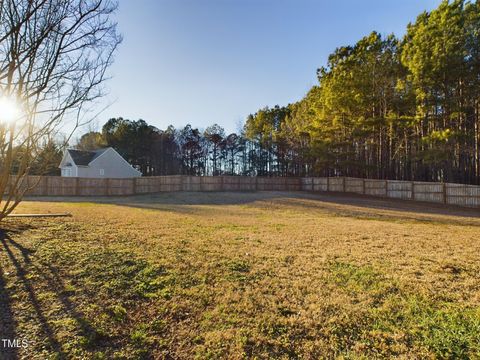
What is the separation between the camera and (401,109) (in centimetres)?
1981

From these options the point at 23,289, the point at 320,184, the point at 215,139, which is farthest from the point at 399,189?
the point at 215,139

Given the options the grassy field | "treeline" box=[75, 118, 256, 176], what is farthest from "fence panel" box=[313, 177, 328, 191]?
the grassy field

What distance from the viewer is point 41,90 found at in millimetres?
4566

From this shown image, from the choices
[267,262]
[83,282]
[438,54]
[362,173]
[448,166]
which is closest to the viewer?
[83,282]

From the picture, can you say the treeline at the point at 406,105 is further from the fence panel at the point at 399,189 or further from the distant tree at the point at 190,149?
the distant tree at the point at 190,149

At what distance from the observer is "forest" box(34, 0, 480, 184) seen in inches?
631

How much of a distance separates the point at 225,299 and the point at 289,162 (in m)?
33.5

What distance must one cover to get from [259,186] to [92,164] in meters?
17.4

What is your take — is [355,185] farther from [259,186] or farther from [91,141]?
[91,141]

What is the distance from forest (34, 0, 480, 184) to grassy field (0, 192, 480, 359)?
3.45 m

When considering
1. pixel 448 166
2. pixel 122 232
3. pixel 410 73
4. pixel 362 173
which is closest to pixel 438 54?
pixel 410 73

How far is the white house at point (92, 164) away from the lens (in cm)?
2639

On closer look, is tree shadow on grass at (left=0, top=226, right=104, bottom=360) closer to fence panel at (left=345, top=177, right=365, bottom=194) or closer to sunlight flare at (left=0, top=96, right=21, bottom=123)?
sunlight flare at (left=0, top=96, right=21, bottom=123)

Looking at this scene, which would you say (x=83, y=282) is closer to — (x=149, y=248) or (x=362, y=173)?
(x=149, y=248)
